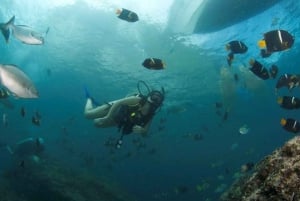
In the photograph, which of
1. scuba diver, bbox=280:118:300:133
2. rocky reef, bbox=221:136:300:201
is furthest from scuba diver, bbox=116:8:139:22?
rocky reef, bbox=221:136:300:201

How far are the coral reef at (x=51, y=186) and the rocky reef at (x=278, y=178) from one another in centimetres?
1469

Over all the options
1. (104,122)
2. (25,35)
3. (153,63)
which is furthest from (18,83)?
(153,63)

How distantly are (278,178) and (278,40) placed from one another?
18.4 ft

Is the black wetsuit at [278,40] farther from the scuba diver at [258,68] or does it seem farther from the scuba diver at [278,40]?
the scuba diver at [258,68]

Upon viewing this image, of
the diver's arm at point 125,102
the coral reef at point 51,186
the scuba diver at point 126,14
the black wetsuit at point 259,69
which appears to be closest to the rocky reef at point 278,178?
the diver's arm at point 125,102

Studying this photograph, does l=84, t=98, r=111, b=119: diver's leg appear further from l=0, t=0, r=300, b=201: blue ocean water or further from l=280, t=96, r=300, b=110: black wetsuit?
l=280, t=96, r=300, b=110: black wetsuit

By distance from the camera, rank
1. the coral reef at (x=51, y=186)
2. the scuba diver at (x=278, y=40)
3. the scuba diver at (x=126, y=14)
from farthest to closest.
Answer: the coral reef at (x=51, y=186) < the scuba diver at (x=126, y=14) < the scuba diver at (x=278, y=40)

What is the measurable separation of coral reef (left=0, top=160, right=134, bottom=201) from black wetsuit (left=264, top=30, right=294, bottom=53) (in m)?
12.3

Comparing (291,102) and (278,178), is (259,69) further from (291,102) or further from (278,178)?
(278,178)

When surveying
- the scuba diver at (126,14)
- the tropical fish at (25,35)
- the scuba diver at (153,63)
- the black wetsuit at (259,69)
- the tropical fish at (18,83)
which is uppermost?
the black wetsuit at (259,69)

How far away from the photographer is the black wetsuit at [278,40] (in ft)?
24.6

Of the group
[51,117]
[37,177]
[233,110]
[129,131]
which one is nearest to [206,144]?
[233,110]

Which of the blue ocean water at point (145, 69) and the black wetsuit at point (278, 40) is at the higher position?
the black wetsuit at point (278, 40)

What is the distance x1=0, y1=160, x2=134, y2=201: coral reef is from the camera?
17078 millimetres
